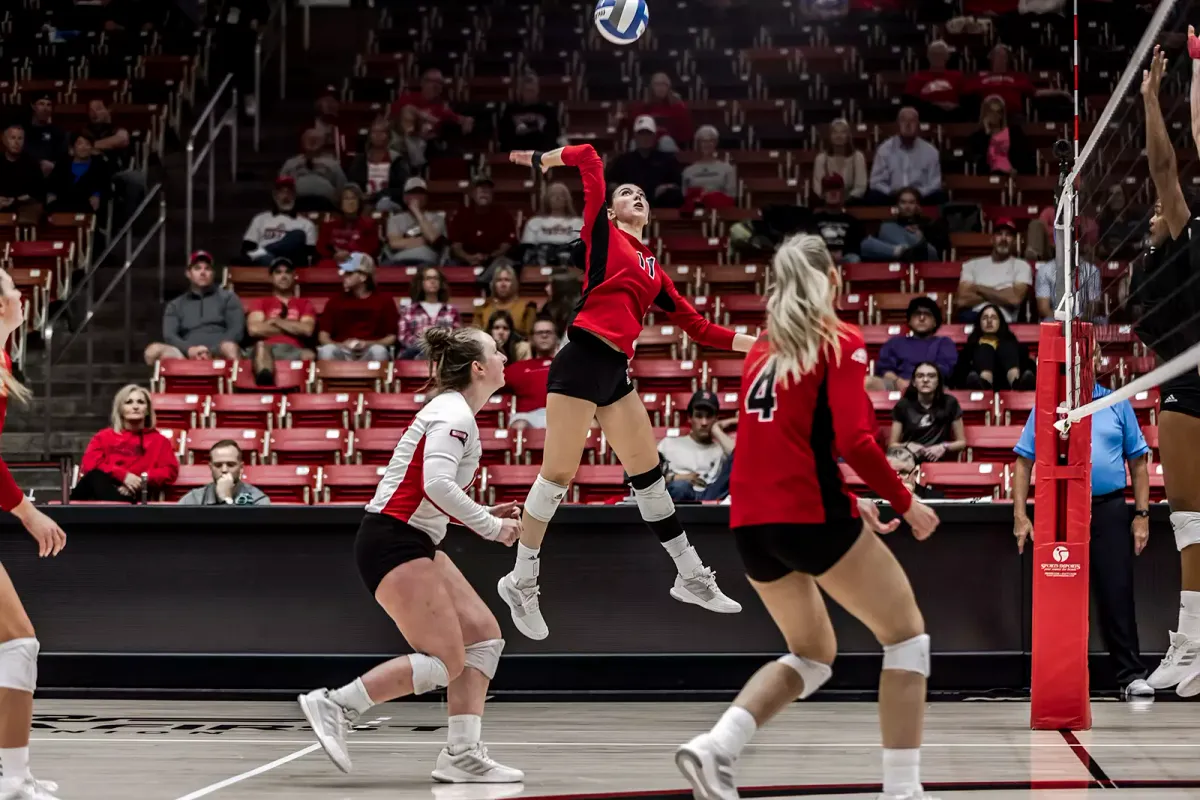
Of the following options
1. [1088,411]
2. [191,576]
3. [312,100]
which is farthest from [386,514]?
[312,100]

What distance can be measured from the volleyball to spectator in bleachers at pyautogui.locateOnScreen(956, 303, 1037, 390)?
15.2 feet

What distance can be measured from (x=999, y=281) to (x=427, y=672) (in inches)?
323

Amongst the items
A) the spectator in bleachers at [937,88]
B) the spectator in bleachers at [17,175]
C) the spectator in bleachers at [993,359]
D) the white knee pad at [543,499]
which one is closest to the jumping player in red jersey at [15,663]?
the white knee pad at [543,499]

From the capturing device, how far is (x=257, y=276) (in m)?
13.5

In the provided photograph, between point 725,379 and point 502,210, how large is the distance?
3.40 metres

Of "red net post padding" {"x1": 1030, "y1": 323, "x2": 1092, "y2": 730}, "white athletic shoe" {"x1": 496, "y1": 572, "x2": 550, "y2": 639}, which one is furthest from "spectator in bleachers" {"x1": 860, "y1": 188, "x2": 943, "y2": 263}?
"white athletic shoe" {"x1": 496, "y1": 572, "x2": 550, "y2": 639}

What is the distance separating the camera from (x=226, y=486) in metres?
9.55

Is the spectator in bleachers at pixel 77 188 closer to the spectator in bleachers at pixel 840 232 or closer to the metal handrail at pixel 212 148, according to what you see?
the metal handrail at pixel 212 148

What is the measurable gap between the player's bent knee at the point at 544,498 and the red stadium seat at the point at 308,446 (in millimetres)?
4206

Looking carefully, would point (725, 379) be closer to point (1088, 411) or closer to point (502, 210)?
point (502, 210)

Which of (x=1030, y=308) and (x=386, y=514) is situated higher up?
(x=1030, y=308)

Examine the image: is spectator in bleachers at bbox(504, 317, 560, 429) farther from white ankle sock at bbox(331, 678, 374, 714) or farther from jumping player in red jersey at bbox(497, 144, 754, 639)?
white ankle sock at bbox(331, 678, 374, 714)

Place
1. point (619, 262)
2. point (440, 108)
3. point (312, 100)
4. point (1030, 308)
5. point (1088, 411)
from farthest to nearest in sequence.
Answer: point (312, 100) → point (440, 108) → point (1030, 308) → point (619, 262) → point (1088, 411)

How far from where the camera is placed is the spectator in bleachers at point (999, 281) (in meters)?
12.2
